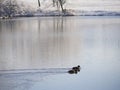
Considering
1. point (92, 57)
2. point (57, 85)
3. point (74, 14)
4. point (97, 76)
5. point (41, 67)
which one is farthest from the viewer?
point (74, 14)

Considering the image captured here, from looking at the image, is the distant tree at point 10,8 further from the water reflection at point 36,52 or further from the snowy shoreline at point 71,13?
the water reflection at point 36,52

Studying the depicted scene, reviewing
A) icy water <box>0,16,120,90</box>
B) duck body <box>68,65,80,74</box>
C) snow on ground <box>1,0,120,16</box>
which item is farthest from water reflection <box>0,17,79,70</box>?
snow on ground <box>1,0,120,16</box>

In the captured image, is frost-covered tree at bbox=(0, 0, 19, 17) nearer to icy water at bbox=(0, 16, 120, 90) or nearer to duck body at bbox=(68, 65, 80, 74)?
icy water at bbox=(0, 16, 120, 90)

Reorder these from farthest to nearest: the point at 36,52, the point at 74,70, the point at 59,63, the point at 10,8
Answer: the point at 10,8, the point at 36,52, the point at 59,63, the point at 74,70

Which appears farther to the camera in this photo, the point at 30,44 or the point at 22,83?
the point at 30,44

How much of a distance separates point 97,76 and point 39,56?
1711 millimetres

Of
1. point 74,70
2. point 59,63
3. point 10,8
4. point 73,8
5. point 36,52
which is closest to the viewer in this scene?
point 74,70

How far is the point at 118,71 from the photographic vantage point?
17.2ft

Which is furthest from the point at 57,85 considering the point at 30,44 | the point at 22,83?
the point at 30,44

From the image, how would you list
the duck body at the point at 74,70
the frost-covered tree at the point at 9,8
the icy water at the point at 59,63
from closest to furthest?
the icy water at the point at 59,63 < the duck body at the point at 74,70 < the frost-covered tree at the point at 9,8

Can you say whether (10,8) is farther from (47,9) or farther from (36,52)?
(36,52)

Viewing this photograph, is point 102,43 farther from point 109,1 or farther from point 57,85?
point 109,1

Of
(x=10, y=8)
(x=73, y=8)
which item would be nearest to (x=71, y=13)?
(x=73, y=8)

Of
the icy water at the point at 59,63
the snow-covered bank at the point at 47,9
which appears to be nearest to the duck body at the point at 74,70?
the icy water at the point at 59,63
